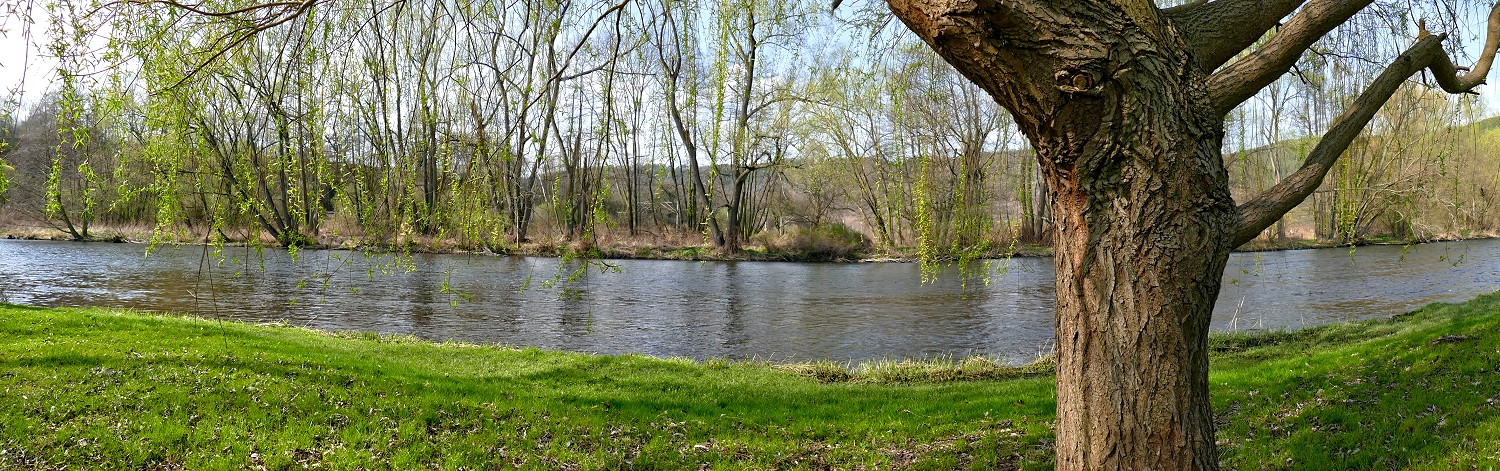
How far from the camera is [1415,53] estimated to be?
335 centimetres

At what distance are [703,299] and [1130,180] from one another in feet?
47.6

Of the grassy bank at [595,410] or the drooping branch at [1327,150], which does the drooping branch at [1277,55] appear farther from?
the grassy bank at [595,410]

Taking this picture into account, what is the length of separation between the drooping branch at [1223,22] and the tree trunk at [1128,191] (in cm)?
26

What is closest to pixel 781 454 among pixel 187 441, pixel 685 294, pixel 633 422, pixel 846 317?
pixel 633 422

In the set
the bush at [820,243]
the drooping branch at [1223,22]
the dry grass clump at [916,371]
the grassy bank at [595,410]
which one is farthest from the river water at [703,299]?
the drooping branch at [1223,22]

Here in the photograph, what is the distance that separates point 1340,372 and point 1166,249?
5.60 m

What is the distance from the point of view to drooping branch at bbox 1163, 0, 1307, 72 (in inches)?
119

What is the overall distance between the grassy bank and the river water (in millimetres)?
1645

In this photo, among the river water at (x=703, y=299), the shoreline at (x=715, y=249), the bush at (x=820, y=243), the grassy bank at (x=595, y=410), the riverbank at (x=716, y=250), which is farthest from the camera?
the bush at (x=820, y=243)

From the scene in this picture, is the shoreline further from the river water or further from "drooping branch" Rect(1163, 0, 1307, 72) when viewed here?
"drooping branch" Rect(1163, 0, 1307, 72)

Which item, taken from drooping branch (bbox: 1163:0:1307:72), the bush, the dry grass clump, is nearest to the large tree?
drooping branch (bbox: 1163:0:1307:72)

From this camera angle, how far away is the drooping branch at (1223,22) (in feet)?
9.88

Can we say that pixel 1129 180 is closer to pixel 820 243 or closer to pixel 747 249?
pixel 820 243

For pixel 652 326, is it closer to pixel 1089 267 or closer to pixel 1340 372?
pixel 1340 372
